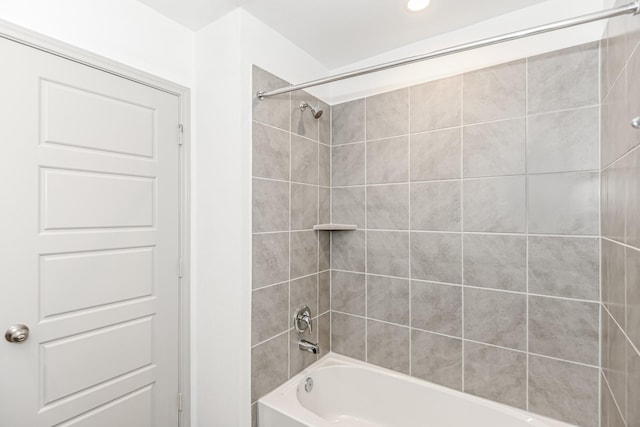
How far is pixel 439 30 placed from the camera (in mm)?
1799

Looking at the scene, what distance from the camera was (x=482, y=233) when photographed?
1.68 meters

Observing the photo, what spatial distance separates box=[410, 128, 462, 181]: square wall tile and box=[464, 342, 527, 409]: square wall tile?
0.94m

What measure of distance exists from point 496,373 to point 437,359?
0.30 m

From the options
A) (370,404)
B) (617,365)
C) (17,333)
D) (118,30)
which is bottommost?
(370,404)

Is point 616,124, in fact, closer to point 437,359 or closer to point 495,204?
point 495,204

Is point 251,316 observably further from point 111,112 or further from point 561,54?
point 561,54

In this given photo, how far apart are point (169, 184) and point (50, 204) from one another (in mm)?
504

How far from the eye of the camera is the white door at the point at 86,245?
118 centimetres

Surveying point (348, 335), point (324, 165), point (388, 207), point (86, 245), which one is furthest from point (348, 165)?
point (86, 245)

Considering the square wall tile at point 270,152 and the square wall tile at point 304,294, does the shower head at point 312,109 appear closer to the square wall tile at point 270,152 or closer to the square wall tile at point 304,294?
the square wall tile at point 270,152

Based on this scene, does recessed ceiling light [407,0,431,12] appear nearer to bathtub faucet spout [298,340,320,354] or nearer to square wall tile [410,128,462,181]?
square wall tile [410,128,462,181]

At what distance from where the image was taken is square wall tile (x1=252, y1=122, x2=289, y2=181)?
5.38 ft

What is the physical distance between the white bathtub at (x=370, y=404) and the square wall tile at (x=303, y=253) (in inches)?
24.1

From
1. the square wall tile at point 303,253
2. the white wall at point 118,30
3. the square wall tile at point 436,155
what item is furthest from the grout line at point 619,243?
the white wall at point 118,30
